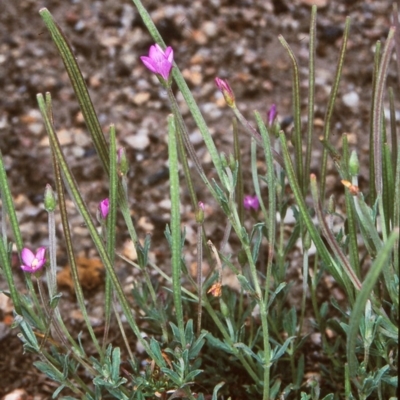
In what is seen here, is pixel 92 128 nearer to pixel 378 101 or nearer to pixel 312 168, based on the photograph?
pixel 378 101

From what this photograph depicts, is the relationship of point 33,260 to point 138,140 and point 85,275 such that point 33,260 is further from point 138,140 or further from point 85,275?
Answer: point 138,140

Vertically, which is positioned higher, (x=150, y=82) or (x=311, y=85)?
(x=311, y=85)

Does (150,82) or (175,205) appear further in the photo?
(150,82)

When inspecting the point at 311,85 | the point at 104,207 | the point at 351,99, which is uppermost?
the point at 311,85

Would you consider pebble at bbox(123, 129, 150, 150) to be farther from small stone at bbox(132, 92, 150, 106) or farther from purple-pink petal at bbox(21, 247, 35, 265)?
purple-pink petal at bbox(21, 247, 35, 265)

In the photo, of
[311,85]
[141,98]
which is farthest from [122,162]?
[141,98]

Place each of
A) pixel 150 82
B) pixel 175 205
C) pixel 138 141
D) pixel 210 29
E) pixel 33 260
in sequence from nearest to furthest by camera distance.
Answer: pixel 175 205
pixel 33 260
pixel 138 141
pixel 150 82
pixel 210 29

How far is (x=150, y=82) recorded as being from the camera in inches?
74.9

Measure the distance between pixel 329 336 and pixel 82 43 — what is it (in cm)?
111

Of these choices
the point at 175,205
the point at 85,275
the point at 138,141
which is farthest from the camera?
the point at 138,141

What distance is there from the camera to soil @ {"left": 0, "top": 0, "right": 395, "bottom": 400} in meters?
1.63

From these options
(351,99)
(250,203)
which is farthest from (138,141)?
(250,203)

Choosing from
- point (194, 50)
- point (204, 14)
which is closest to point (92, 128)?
point (194, 50)

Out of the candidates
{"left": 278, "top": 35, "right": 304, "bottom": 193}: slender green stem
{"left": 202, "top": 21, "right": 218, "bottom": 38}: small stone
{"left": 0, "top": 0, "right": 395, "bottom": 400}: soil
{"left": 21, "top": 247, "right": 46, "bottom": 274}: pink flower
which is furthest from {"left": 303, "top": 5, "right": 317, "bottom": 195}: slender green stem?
{"left": 202, "top": 21, "right": 218, "bottom": 38}: small stone
